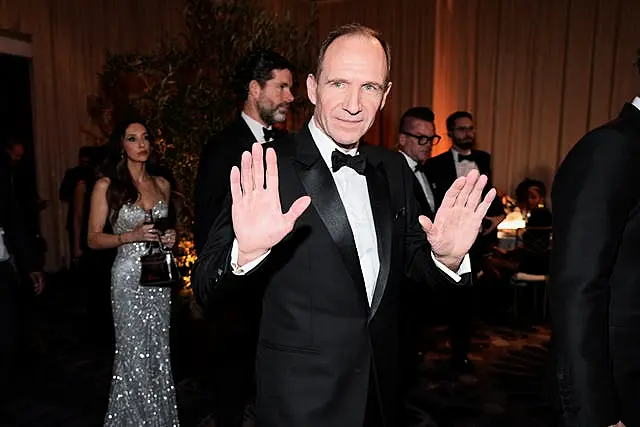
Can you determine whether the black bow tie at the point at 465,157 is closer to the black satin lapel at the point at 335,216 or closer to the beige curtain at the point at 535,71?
the black satin lapel at the point at 335,216

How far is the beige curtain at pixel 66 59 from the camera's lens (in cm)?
695

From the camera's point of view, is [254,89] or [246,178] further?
[254,89]

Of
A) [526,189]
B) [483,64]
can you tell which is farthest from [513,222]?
[483,64]

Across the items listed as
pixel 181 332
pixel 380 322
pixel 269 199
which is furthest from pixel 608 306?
pixel 181 332

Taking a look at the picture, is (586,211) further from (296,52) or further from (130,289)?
(296,52)

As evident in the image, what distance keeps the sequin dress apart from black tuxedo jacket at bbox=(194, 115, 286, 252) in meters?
0.34

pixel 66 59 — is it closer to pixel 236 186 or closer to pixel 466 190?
pixel 236 186

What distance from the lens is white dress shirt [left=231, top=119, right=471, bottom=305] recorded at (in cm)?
161

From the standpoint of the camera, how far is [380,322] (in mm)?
1583

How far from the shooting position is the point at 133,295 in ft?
9.93

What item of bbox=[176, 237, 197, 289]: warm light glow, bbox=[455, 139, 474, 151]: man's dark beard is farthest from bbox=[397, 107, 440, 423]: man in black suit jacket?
bbox=[176, 237, 197, 289]: warm light glow

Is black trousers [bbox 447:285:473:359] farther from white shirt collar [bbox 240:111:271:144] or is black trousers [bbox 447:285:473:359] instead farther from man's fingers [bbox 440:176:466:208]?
man's fingers [bbox 440:176:466:208]

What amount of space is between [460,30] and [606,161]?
7.30 m

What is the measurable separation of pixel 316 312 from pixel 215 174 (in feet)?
5.17
